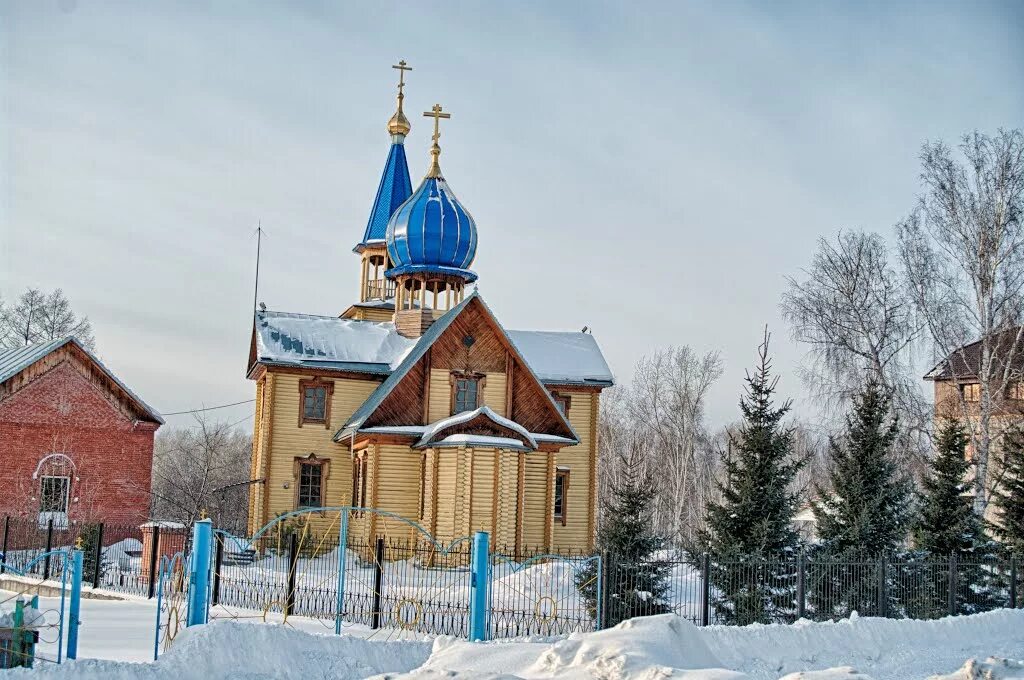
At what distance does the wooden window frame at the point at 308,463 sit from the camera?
29.2 metres

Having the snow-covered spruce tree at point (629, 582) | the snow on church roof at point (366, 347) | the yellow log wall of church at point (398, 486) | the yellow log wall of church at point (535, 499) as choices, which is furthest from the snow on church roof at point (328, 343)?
the snow-covered spruce tree at point (629, 582)

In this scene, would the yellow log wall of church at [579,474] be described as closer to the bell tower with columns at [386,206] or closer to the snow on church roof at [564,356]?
the snow on church roof at [564,356]

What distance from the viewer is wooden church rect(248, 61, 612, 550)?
25547 mm

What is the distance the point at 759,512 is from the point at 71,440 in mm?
17928

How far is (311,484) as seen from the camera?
29453mm

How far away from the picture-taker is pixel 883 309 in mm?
28484

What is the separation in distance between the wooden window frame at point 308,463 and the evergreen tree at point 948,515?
47.5ft

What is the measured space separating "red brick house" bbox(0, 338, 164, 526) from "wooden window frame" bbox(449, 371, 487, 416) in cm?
761

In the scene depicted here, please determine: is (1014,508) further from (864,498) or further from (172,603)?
(172,603)

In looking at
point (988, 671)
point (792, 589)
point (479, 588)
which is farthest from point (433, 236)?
point (988, 671)

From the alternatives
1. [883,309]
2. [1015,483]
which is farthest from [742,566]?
[883,309]

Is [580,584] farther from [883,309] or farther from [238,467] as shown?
[238,467]

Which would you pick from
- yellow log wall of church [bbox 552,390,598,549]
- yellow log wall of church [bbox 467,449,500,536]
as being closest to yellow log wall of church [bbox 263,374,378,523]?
yellow log wall of church [bbox 467,449,500,536]

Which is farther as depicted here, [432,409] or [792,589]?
[432,409]
